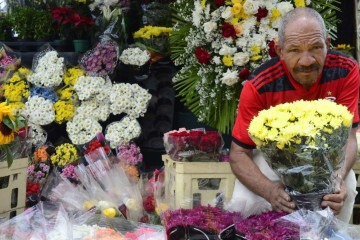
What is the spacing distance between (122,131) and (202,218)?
217cm

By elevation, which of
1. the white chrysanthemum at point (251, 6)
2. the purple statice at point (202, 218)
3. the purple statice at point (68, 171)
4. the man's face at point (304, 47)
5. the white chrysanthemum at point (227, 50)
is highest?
the white chrysanthemum at point (251, 6)

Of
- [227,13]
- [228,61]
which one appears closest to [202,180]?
[228,61]

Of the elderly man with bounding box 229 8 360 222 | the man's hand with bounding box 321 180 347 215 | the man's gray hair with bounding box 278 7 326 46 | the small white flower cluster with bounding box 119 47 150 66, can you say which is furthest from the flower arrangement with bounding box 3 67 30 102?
the man's hand with bounding box 321 180 347 215

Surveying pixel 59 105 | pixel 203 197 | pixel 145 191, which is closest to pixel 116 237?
pixel 203 197

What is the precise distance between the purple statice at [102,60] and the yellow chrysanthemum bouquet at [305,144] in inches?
92.1

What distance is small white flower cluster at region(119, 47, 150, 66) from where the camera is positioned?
4.46 m

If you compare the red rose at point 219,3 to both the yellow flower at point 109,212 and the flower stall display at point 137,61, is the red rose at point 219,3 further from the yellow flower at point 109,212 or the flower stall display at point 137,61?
the yellow flower at point 109,212

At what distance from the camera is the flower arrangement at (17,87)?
432 cm

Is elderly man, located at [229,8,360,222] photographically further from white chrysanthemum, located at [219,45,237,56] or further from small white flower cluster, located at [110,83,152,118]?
small white flower cluster, located at [110,83,152,118]

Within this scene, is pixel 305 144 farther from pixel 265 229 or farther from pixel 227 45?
pixel 227 45

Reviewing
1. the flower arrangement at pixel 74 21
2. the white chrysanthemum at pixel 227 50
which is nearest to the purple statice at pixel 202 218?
the white chrysanthemum at pixel 227 50

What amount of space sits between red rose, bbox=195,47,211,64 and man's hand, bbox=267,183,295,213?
4.64 feet

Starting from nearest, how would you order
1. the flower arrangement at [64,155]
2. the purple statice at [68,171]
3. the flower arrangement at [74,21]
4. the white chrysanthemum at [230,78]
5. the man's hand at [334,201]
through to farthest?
the man's hand at [334,201]
the white chrysanthemum at [230,78]
the purple statice at [68,171]
the flower arrangement at [64,155]
the flower arrangement at [74,21]

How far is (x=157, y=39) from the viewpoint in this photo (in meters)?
4.57
